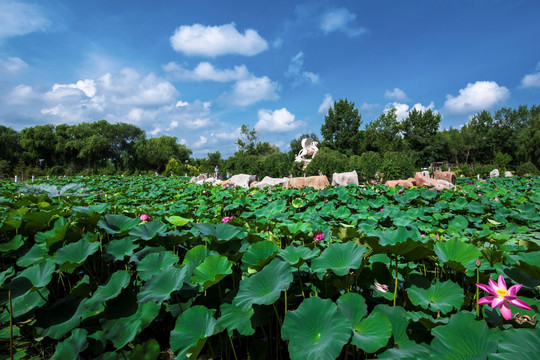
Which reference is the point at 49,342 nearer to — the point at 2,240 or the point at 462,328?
the point at 2,240

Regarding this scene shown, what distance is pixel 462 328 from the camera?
0.67 m

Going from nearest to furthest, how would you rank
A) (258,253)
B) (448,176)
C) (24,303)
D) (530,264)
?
(530,264), (258,253), (24,303), (448,176)

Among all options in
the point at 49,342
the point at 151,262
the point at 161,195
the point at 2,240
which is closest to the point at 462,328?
the point at 151,262

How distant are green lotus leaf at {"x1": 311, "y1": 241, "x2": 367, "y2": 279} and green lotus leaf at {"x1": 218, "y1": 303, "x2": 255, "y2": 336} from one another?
0.30 metres

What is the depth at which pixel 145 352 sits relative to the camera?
1032 millimetres

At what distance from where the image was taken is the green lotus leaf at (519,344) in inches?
22.9

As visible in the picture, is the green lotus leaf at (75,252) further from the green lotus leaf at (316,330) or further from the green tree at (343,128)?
the green tree at (343,128)

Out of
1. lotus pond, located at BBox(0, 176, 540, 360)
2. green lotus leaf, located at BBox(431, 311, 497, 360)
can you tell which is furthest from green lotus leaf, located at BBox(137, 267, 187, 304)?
green lotus leaf, located at BBox(431, 311, 497, 360)

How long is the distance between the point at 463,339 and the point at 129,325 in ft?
3.72

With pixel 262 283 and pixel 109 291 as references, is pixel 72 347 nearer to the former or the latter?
pixel 109 291

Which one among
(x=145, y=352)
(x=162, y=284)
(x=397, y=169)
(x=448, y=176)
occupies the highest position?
(x=397, y=169)

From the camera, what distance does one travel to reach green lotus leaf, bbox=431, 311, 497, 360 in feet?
2.14

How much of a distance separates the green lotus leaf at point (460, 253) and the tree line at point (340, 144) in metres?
28.3

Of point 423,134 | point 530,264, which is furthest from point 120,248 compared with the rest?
point 423,134
